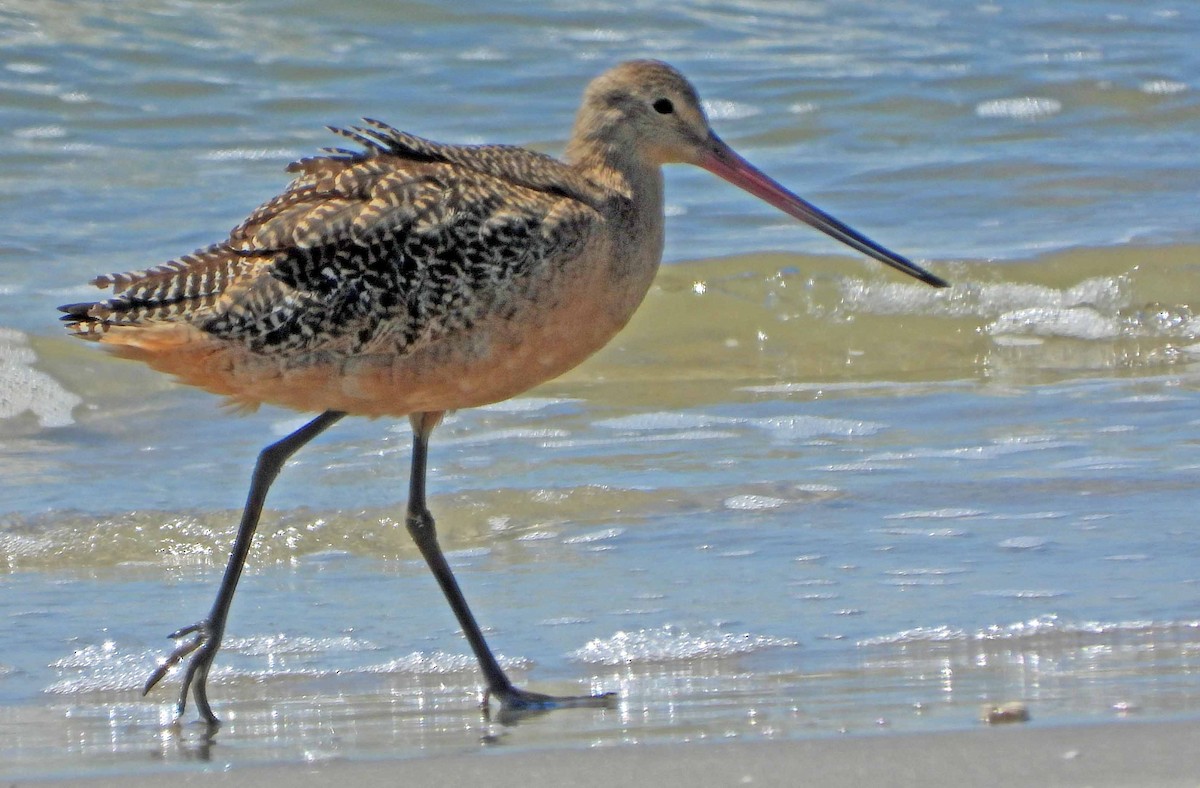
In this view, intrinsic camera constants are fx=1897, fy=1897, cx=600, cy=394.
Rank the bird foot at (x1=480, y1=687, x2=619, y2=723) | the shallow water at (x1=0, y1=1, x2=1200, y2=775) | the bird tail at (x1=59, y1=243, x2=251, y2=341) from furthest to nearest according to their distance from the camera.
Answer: the bird tail at (x1=59, y1=243, x2=251, y2=341) < the shallow water at (x1=0, y1=1, x2=1200, y2=775) < the bird foot at (x1=480, y1=687, x2=619, y2=723)

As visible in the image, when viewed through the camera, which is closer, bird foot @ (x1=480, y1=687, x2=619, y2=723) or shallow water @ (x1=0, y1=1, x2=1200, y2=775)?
bird foot @ (x1=480, y1=687, x2=619, y2=723)

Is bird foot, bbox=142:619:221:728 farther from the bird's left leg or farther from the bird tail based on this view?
the bird tail

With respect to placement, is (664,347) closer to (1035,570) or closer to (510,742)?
(1035,570)

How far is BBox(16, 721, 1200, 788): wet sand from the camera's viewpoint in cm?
329

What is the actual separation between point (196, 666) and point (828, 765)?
1.56 m

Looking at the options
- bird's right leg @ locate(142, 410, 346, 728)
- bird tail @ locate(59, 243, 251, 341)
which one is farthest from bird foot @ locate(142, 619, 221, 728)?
bird tail @ locate(59, 243, 251, 341)

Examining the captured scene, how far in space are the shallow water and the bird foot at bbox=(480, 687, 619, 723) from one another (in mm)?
49

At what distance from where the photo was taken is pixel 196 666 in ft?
13.9

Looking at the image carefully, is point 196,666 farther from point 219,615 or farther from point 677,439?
point 677,439

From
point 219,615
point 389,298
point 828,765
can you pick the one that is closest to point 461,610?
point 219,615

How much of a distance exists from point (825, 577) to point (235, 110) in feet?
26.4

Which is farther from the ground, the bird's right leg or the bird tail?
the bird tail

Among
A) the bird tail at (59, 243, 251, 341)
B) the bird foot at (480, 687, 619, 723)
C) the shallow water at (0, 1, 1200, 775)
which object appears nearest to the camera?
the bird foot at (480, 687, 619, 723)

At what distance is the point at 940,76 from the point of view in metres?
13.3
